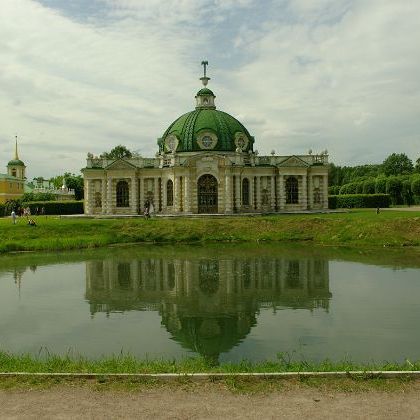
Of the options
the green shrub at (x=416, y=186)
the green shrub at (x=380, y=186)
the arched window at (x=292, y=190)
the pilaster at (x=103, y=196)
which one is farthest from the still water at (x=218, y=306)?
the green shrub at (x=380, y=186)

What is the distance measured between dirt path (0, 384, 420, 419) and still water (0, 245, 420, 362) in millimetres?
3966

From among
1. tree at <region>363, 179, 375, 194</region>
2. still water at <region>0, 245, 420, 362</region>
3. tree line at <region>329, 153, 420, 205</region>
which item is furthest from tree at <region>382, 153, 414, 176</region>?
still water at <region>0, 245, 420, 362</region>

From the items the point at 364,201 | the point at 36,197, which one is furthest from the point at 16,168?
the point at 364,201

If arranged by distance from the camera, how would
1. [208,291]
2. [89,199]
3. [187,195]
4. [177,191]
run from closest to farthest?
1. [208,291]
2. [187,195]
3. [177,191]
4. [89,199]

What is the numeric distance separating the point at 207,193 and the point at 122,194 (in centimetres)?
1167

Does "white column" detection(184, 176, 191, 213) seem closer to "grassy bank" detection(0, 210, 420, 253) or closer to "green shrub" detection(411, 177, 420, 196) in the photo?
"grassy bank" detection(0, 210, 420, 253)

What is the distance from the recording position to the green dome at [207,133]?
69.1 meters

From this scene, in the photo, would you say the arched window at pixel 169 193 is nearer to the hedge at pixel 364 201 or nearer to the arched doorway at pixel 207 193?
the arched doorway at pixel 207 193

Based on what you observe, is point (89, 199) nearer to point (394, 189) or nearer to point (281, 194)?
point (281, 194)

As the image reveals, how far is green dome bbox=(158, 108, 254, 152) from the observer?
69.1 m

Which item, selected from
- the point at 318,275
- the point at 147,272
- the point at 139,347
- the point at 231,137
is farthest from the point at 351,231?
the point at 139,347

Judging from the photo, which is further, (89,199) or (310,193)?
(89,199)

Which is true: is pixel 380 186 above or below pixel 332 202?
above

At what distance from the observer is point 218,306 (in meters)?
22.1
